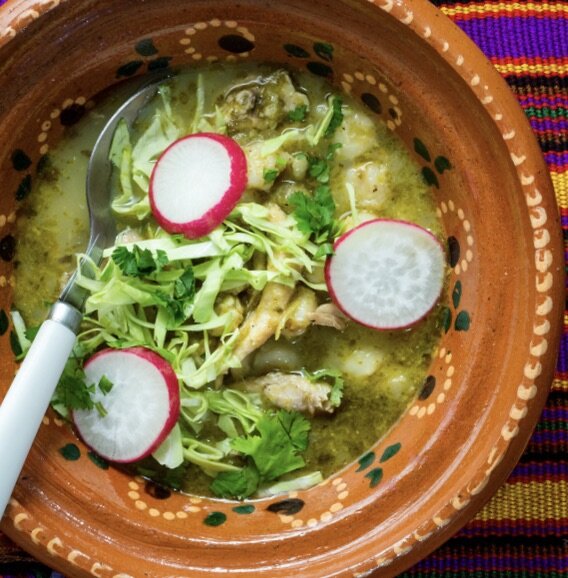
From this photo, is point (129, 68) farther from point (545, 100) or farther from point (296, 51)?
point (545, 100)

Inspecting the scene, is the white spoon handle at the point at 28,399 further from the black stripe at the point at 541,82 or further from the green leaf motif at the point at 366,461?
the black stripe at the point at 541,82

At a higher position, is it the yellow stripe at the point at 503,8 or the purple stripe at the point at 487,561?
the yellow stripe at the point at 503,8

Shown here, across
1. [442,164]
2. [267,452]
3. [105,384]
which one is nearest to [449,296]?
[442,164]

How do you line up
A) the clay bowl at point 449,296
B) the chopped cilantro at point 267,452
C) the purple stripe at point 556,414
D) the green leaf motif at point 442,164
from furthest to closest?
the purple stripe at point 556,414 < the chopped cilantro at point 267,452 < the green leaf motif at point 442,164 < the clay bowl at point 449,296

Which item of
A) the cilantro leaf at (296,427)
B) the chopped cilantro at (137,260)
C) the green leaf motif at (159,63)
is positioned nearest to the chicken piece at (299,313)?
the cilantro leaf at (296,427)

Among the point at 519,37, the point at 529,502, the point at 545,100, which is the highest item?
the point at 519,37

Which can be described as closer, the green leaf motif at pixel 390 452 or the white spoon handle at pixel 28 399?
the white spoon handle at pixel 28 399

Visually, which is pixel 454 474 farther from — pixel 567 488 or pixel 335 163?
pixel 335 163
